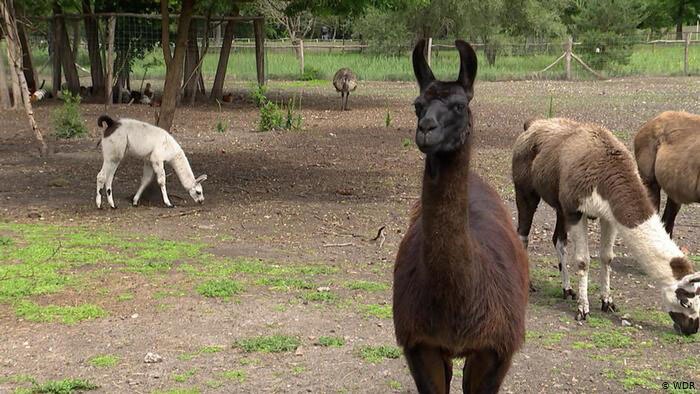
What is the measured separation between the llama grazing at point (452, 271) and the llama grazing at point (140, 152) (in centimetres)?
711

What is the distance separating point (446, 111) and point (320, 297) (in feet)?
12.2

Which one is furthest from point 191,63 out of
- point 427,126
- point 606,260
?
point 427,126

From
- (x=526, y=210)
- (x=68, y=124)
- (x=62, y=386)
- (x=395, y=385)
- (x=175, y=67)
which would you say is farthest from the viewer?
(x=68, y=124)

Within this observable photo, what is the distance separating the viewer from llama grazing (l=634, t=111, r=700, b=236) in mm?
8656

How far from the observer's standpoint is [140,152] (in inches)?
434

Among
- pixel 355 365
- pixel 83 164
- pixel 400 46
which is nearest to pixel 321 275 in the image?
pixel 355 365

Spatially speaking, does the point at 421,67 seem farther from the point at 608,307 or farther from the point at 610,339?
the point at 608,307

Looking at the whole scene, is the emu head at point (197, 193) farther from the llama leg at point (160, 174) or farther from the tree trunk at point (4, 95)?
the tree trunk at point (4, 95)

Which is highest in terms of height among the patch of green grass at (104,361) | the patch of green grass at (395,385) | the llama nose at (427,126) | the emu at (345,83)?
the llama nose at (427,126)

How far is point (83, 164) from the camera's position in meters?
14.1

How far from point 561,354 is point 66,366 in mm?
3505

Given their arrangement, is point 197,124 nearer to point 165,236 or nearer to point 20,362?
point 165,236

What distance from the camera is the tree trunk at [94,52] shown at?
924 inches

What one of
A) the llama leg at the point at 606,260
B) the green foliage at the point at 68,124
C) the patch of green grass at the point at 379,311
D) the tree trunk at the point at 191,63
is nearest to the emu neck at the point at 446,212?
the patch of green grass at the point at 379,311
